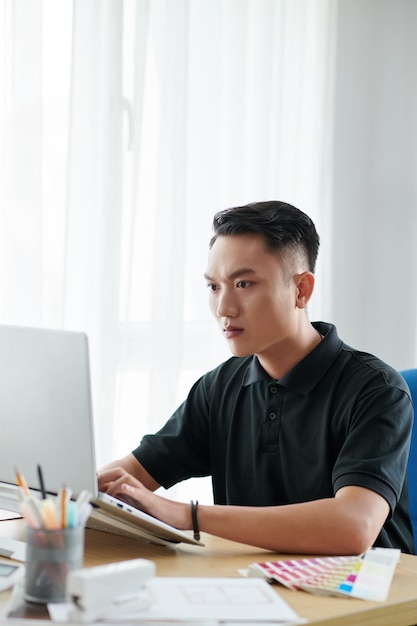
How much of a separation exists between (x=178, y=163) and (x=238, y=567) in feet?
5.10

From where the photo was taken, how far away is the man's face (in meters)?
1.75

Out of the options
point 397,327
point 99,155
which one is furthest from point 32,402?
point 397,327

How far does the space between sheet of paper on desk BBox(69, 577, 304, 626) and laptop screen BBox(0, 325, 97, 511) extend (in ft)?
0.62

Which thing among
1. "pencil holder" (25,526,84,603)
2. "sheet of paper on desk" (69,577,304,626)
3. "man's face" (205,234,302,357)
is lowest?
"sheet of paper on desk" (69,577,304,626)

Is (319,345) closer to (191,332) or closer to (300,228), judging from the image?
(300,228)

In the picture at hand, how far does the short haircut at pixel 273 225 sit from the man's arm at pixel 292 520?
1.74ft

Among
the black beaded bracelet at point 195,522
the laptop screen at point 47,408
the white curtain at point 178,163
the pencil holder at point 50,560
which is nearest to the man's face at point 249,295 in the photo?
the black beaded bracelet at point 195,522

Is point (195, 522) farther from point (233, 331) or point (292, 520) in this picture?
point (233, 331)

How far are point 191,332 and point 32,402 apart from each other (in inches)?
57.1

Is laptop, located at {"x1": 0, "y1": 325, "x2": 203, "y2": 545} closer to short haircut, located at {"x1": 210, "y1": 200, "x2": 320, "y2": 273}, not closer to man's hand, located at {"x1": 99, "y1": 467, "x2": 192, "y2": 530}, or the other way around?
man's hand, located at {"x1": 99, "y1": 467, "x2": 192, "y2": 530}

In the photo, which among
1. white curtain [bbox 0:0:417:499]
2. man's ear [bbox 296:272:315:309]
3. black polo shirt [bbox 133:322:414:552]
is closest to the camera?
black polo shirt [bbox 133:322:414:552]

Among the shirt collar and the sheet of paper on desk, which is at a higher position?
the shirt collar

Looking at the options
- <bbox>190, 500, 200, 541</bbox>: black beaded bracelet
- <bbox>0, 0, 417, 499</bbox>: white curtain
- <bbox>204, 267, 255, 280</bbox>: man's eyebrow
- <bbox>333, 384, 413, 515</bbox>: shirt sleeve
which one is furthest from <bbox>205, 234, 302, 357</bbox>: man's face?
<bbox>0, 0, 417, 499</bbox>: white curtain

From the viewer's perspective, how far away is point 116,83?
253 centimetres
